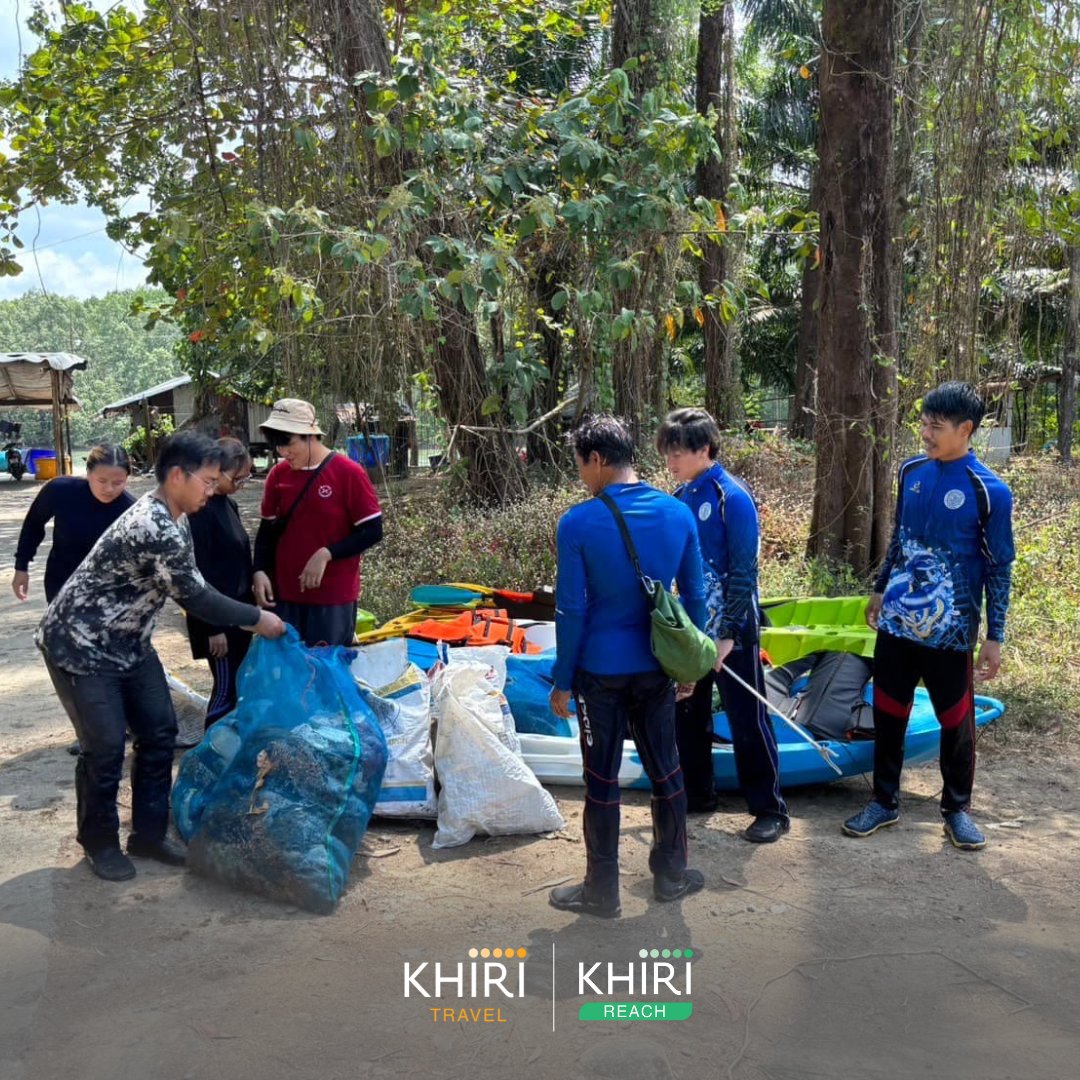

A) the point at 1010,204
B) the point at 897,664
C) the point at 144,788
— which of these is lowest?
the point at 144,788

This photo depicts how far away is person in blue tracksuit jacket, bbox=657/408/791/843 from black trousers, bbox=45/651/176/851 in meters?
1.99

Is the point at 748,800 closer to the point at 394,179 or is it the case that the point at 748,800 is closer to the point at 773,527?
the point at 773,527

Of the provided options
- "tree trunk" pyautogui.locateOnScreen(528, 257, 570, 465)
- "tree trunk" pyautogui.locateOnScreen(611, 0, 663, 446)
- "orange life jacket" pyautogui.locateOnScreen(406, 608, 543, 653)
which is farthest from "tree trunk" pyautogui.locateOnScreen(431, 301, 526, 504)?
"orange life jacket" pyautogui.locateOnScreen(406, 608, 543, 653)

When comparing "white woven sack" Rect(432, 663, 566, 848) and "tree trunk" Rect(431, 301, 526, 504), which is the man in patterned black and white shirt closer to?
"white woven sack" Rect(432, 663, 566, 848)

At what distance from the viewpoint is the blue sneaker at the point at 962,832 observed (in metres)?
4.20

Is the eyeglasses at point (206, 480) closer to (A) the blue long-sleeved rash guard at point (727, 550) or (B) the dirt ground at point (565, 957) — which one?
(B) the dirt ground at point (565, 957)

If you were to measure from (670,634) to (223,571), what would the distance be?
2.48m

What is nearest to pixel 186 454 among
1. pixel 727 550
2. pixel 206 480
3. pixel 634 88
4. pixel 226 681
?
pixel 206 480

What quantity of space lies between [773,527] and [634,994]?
6440 mm

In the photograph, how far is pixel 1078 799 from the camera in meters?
4.81

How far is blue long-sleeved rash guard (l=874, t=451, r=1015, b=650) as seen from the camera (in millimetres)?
4023

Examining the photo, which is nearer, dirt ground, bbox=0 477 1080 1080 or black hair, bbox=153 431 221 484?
dirt ground, bbox=0 477 1080 1080

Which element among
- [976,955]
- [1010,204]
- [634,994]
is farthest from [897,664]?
[1010,204]

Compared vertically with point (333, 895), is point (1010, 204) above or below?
above
